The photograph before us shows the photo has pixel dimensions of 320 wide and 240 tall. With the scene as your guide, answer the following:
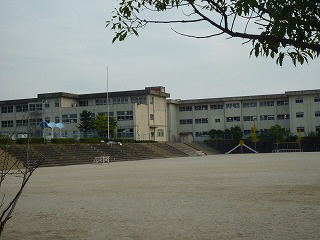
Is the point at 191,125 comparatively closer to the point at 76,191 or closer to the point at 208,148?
the point at 208,148

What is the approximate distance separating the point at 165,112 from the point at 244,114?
1373 centimetres

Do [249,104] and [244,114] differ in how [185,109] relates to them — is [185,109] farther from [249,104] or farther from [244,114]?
[249,104]

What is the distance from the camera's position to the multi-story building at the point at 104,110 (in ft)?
215

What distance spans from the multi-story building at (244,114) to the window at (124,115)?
13.2 metres

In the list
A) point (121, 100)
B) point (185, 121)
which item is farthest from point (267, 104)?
point (121, 100)

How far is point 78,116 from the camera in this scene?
6806 cm

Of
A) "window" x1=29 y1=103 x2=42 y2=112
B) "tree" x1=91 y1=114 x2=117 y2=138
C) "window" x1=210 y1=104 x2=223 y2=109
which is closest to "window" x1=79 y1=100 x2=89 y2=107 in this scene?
"window" x1=29 y1=103 x2=42 y2=112

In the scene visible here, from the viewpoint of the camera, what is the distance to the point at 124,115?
2586 inches

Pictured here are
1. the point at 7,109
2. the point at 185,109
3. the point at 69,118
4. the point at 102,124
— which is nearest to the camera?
the point at 102,124

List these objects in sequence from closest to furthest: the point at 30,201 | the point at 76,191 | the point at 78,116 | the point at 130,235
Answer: the point at 130,235 → the point at 30,201 → the point at 76,191 → the point at 78,116

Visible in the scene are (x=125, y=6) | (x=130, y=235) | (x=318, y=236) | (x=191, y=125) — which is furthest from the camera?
(x=191, y=125)

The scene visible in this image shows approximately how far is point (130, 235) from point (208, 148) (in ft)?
203

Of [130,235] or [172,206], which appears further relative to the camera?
[172,206]

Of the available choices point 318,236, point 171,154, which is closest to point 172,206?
point 318,236
